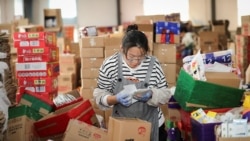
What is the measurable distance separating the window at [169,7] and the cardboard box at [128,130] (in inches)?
394

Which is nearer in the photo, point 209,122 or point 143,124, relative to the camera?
point 143,124

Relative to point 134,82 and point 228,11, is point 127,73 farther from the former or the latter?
point 228,11

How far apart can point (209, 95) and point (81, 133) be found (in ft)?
3.06

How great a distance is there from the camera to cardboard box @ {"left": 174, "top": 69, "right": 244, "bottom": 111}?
294cm

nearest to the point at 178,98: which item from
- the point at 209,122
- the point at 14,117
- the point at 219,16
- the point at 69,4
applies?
the point at 209,122

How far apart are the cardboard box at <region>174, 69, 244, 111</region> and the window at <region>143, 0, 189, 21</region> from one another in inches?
368

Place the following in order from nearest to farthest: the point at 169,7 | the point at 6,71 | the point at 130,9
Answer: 1. the point at 6,71
2. the point at 169,7
3. the point at 130,9

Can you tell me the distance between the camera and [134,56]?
264cm

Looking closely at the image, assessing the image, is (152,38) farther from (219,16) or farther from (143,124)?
(219,16)

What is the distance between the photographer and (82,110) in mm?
3119

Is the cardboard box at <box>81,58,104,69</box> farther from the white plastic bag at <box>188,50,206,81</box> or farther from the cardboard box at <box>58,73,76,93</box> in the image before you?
the cardboard box at <box>58,73,76,93</box>

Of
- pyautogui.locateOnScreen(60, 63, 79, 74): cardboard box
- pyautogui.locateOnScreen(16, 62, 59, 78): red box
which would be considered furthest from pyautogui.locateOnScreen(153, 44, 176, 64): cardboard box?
pyautogui.locateOnScreen(60, 63, 79, 74): cardboard box

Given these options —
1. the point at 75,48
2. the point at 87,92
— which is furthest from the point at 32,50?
the point at 75,48

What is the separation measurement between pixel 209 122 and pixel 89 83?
253cm
